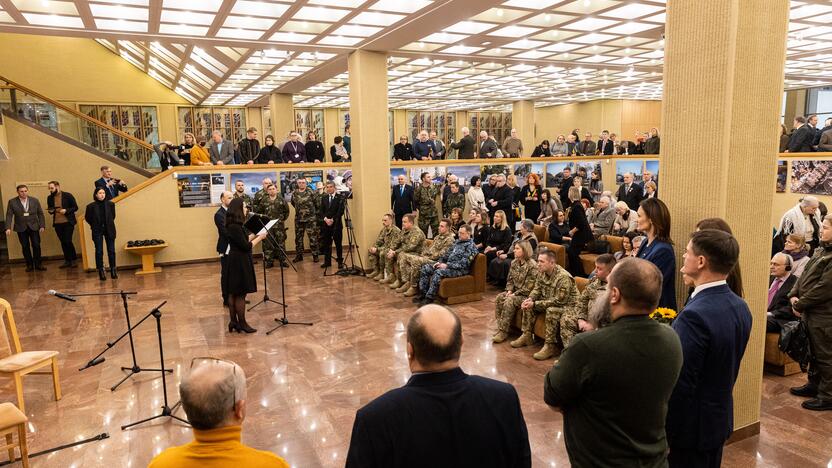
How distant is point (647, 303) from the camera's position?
2.00 meters

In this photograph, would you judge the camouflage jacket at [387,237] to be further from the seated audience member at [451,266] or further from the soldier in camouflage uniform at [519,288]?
the soldier in camouflage uniform at [519,288]

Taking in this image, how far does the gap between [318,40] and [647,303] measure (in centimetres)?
829

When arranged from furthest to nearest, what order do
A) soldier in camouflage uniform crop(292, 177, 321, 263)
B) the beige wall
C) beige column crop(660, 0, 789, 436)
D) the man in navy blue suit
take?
1. the beige wall
2. soldier in camouflage uniform crop(292, 177, 321, 263)
3. beige column crop(660, 0, 789, 436)
4. the man in navy blue suit

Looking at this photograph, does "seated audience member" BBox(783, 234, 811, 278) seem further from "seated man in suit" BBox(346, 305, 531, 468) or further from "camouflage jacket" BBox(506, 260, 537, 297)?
"seated man in suit" BBox(346, 305, 531, 468)

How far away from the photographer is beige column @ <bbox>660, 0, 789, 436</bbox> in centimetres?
344

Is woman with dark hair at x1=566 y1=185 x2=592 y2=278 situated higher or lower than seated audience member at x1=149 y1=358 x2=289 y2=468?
lower

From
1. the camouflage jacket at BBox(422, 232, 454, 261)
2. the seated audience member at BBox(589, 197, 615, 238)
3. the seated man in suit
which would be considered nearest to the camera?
the seated man in suit

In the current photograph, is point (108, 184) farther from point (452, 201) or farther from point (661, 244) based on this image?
point (661, 244)

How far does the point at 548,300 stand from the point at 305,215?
6545mm

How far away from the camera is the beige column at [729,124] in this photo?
3443mm

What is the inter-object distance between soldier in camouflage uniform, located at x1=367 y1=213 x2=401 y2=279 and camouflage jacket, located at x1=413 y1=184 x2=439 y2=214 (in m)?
2.13

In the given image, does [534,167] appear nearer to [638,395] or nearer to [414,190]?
[414,190]

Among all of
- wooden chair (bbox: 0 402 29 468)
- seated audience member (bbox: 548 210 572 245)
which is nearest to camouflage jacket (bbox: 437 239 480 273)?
seated audience member (bbox: 548 210 572 245)

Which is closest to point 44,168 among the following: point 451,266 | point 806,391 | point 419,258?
point 419,258
